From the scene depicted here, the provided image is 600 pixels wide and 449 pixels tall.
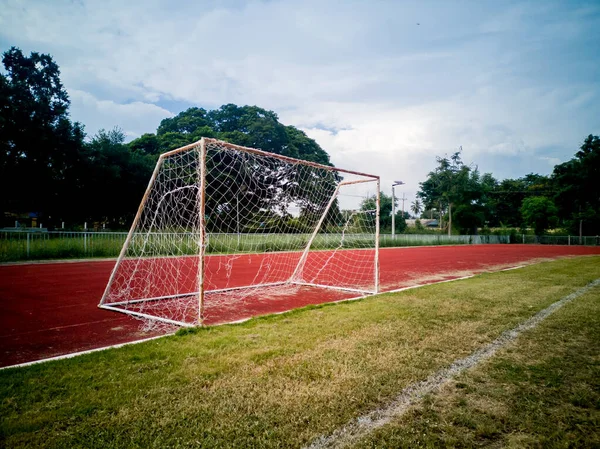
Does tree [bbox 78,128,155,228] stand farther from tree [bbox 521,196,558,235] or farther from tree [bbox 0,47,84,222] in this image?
tree [bbox 521,196,558,235]

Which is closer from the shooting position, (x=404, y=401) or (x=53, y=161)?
(x=404, y=401)

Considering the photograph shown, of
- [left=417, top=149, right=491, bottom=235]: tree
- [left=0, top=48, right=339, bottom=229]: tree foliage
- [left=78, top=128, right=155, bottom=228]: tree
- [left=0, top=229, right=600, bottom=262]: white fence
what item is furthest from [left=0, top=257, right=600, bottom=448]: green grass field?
[left=417, top=149, right=491, bottom=235]: tree

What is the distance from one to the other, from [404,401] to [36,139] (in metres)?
25.2

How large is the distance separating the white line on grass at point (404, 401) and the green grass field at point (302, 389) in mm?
62

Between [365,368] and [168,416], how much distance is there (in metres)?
1.71

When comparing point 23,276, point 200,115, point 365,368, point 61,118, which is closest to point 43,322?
point 365,368

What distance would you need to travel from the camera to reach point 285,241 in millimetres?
10633

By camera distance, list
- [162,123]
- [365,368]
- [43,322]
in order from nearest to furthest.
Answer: [365,368] → [43,322] → [162,123]

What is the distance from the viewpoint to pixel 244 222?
965cm

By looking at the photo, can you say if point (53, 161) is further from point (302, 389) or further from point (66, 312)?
point (302, 389)

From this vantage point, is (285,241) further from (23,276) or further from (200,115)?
(200,115)

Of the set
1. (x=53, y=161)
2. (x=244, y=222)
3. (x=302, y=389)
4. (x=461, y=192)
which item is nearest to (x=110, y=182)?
(x=53, y=161)

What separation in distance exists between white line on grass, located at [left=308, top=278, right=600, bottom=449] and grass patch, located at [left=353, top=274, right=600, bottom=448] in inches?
2.7

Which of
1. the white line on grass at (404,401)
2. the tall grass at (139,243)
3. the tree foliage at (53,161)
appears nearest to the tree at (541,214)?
the tall grass at (139,243)
